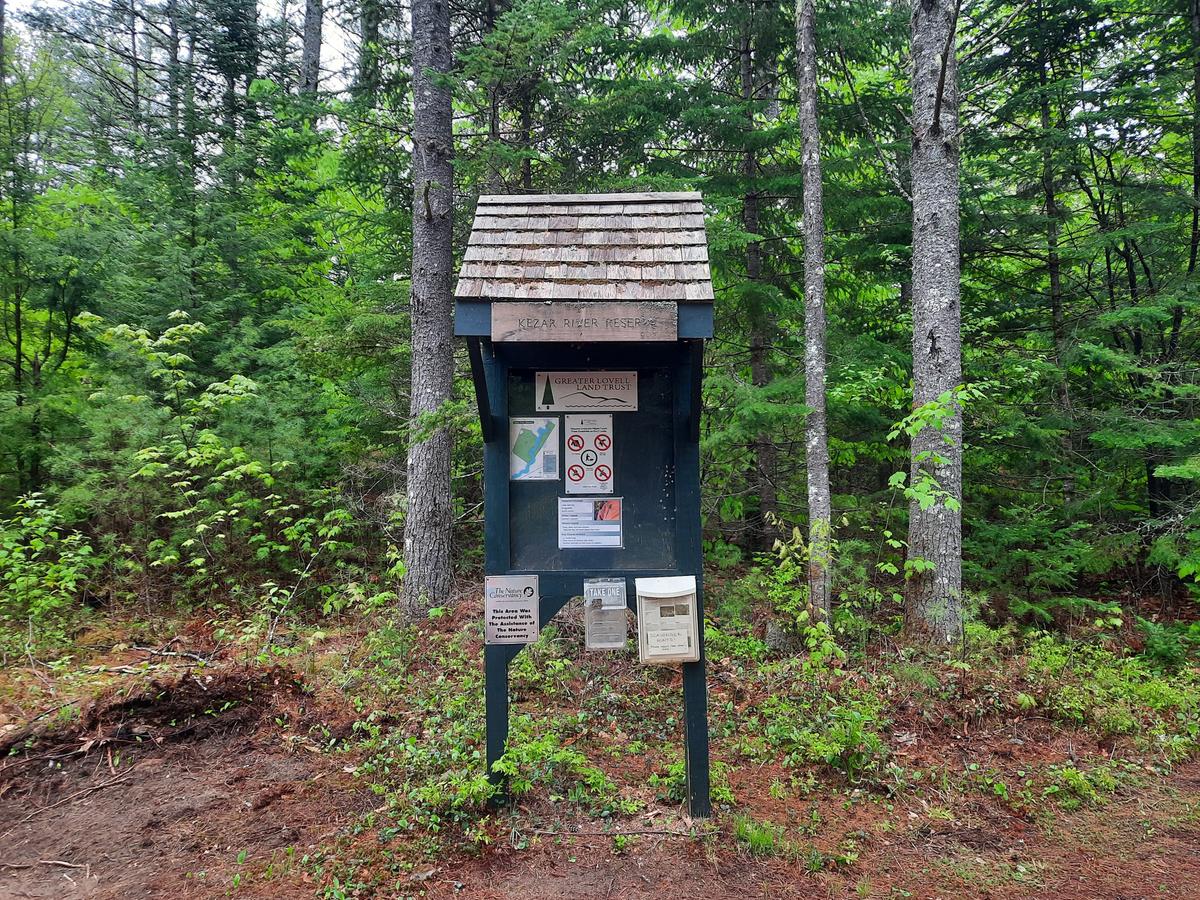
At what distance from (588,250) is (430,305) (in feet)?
14.1

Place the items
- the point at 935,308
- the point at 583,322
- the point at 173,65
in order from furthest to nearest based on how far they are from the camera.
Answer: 1. the point at 173,65
2. the point at 935,308
3. the point at 583,322

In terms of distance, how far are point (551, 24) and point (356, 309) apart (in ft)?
14.9

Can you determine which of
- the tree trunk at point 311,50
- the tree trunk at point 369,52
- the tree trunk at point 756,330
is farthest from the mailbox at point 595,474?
the tree trunk at point 311,50

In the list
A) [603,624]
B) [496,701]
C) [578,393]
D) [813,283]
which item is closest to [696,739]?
[603,624]

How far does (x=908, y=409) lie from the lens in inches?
344

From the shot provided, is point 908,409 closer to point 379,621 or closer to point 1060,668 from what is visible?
point 1060,668

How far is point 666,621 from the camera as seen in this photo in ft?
12.6

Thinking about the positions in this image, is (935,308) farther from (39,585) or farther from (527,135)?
(39,585)

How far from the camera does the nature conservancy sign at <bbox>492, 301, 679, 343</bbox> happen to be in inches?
135

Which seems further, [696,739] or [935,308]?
[935,308]

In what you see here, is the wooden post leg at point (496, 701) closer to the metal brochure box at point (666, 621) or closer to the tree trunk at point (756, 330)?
the metal brochure box at point (666, 621)

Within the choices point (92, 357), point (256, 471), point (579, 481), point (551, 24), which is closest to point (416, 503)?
Result: point (256, 471)

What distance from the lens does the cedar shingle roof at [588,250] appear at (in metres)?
3.54

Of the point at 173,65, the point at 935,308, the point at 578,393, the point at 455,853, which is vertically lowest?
the point at 455,853
